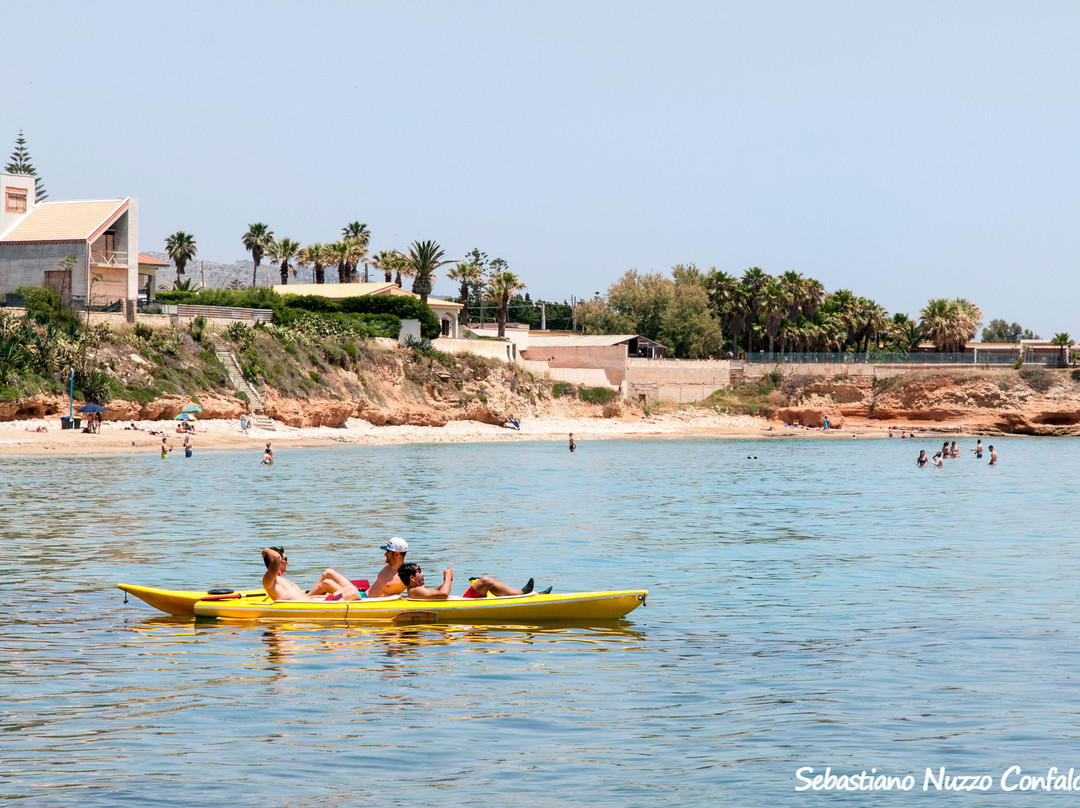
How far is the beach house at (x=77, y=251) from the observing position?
206ft

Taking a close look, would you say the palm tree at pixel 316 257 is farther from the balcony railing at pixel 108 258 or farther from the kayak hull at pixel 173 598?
the kayak hull at pixel 173 598

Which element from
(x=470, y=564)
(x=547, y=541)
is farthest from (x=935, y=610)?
(x=547, y=541)

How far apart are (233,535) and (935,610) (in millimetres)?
15780

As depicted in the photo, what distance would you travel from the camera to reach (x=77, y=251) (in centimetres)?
6284

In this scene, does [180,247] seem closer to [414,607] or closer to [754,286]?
[754,286]

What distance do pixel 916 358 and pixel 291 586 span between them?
86199mm

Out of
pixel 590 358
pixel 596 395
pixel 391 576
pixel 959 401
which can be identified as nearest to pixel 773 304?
pixel 959 401

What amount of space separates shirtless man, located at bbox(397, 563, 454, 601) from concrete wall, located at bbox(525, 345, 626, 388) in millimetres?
74004

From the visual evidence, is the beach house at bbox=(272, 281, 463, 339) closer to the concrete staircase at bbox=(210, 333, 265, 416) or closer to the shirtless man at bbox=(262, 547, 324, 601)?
the concrete staircase at bbox=(210, 333, 265, 416)

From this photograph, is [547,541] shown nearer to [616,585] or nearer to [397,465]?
[616,585]

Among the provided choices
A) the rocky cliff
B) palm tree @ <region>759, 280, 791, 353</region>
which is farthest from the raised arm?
palm tree @ <region>759, 280, 791, 353</region>

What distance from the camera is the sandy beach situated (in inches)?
1989

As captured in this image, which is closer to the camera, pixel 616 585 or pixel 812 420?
pixel 616 585

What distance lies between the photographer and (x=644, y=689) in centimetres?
1213
